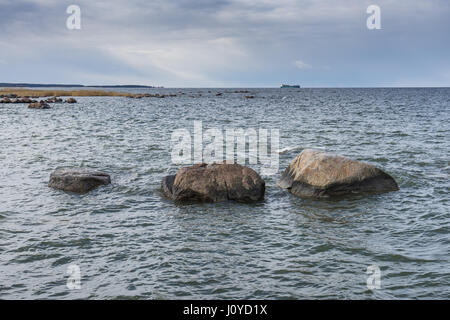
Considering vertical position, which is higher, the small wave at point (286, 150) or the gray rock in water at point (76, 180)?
the small wave at point (286, 150)

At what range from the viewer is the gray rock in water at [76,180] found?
1448 centimetres

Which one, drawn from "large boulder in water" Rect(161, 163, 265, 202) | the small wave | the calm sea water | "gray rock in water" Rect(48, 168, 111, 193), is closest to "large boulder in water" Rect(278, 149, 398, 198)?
the calm sea water

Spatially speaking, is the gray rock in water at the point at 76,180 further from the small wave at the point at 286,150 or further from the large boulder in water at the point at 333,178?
the small wave at the point at 286,150

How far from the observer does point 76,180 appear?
576 inches

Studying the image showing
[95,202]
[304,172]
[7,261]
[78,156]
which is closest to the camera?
[7,261]

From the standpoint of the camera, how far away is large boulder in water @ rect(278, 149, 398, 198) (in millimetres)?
13617

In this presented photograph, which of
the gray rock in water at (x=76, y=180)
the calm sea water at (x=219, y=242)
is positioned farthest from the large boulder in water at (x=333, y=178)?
the gray rock in water at (x=76, y=180)

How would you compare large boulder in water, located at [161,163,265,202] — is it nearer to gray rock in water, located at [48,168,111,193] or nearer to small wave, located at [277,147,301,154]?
gray rock in water, located at [48,168,111,193]

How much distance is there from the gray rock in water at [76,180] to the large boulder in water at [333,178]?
6.85 m

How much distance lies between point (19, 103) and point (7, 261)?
242 ft
